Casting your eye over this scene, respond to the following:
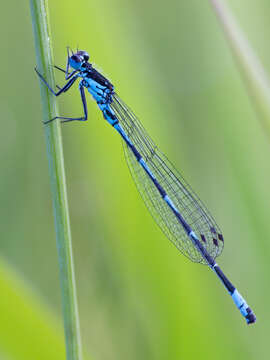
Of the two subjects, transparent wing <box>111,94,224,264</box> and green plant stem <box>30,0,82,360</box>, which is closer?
green plant stem <box>30,0,82,360</box>

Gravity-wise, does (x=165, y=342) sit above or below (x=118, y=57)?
below

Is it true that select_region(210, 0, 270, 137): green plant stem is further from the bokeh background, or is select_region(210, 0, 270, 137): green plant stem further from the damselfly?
the damselfly

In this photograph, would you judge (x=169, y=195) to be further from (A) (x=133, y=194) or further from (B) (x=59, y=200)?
(B) (x=59, y=200)

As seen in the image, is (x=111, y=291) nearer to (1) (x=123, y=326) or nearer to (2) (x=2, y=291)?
(1) (x=123, y=326)

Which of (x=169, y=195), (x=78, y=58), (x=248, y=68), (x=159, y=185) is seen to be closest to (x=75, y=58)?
(x=78, y=58)

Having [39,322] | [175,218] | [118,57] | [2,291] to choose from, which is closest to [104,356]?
[175,218]

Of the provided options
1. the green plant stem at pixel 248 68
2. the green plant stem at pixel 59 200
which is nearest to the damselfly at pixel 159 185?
the green plant stem at pixel 248 68

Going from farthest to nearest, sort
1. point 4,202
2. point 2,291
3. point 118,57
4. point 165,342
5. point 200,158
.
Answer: point 200,158 < point 4,202 < point 118,57 < point 165,342 < point 2,291

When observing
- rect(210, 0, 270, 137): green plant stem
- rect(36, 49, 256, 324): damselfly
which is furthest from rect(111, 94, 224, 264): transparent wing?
rect(210, 0, 270, 137): green plant stem
